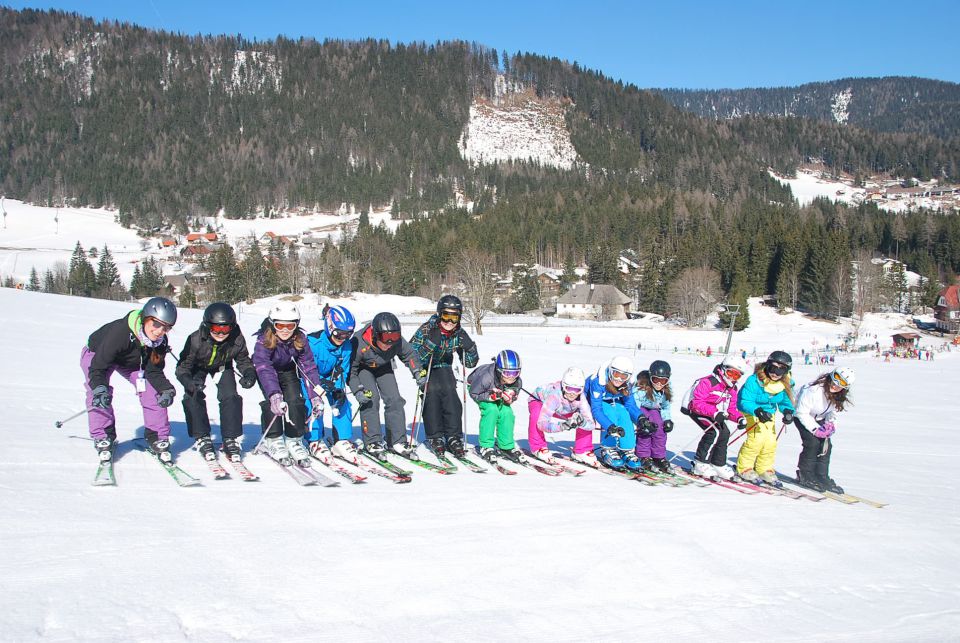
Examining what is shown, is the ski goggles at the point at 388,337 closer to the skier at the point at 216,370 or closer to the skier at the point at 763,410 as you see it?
the skier at the point at 216,370

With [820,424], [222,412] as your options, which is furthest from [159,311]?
[820,424]

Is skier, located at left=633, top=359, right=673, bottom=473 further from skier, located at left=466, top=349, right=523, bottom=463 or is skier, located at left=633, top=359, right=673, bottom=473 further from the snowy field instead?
skier, located at left=466, top=349, right=523, bottom=463

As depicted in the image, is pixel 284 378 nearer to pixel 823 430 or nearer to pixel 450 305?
pixel 450 305

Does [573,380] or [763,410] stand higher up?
[573,380]

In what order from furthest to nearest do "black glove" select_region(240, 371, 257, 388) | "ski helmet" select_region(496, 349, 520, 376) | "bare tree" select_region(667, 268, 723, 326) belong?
"bare tree" select_region(667, 268, 723, 326), "ski helmet" select_region(496, 349, 520, 376), "black glove" select_region(240, 371, 257, 388)

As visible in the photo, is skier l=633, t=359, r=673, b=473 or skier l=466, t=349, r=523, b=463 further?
skier l=633, t=359, r=673, b=473

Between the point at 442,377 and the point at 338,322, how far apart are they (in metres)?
1.41

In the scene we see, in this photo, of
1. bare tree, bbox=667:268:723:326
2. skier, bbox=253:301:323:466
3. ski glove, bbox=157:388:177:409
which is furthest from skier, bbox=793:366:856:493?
bare tree, bbox=667:268:723:326

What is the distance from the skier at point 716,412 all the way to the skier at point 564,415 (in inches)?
52.1

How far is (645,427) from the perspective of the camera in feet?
23.7

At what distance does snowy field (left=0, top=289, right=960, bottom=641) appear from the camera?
295cm

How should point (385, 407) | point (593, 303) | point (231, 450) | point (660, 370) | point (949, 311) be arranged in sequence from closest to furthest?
point (231, 450)
point (385, 407)
point (660, 370)
point (949, 311)
point (593, 303)

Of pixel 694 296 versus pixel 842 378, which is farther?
pixel 694 296

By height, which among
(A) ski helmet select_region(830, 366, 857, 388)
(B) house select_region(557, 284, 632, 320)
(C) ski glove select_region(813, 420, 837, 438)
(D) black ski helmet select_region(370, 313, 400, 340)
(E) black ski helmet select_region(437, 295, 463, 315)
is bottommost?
(C) ski glove select_region(813, 420, 837, 438)
